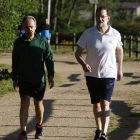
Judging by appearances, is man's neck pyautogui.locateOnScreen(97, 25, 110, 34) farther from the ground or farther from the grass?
the grass

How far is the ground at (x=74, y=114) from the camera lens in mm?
7883

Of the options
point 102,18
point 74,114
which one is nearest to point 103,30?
point 102,18

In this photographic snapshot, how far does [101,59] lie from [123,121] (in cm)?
211

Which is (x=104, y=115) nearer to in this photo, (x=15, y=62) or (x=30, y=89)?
(x=30, y=89)

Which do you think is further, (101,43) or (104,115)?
(104,115)

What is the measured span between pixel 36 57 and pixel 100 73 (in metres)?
0.90

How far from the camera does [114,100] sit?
11.4 m

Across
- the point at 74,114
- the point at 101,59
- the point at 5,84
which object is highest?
the point at 101,59

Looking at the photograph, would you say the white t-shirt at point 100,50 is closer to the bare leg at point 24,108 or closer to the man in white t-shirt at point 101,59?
the man in white t-shirt at point 101,59

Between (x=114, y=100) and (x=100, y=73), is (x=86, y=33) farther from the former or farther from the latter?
(x=114, y=100)

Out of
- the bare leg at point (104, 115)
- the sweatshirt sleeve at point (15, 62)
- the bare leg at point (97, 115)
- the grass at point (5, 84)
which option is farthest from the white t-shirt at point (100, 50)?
the grass at point (5, 84)

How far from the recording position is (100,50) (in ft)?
23.1

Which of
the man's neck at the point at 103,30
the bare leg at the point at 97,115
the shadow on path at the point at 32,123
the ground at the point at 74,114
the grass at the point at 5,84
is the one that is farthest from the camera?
the grass at the point at 5,84

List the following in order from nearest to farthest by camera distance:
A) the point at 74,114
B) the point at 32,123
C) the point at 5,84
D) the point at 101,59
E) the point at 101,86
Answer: the point at 101,59
the point at 101,86
the point at 32,123
the point at 74,114
the point at 5,84
